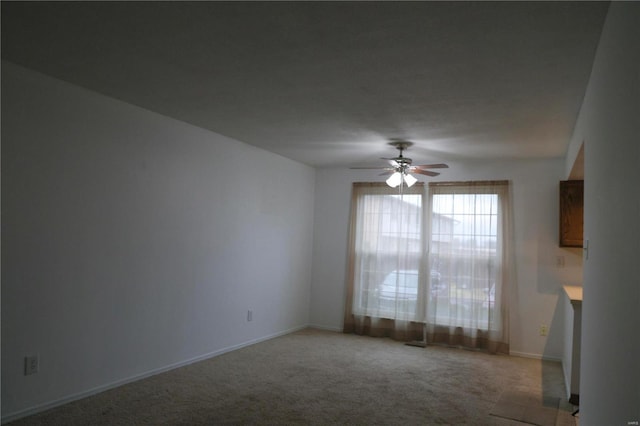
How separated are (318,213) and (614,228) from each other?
17.6ft

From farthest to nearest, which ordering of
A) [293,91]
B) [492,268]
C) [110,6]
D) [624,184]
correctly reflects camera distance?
[492,268] → [293,91] → [110,6] → [624,184]

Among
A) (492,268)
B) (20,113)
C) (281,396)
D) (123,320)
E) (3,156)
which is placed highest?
(20,113)

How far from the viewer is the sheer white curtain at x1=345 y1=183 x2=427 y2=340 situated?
641cm

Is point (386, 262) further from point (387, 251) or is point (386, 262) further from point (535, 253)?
point (535, 253)

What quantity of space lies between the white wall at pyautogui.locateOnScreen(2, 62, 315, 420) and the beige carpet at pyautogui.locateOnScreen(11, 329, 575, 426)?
294 mm

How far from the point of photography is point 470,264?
6.08 meters

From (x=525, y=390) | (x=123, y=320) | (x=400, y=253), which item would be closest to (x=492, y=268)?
(x=400, y=253)

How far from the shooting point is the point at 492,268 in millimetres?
5973

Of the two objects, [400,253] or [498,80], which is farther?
[400,253]

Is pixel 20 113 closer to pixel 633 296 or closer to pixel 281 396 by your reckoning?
pixel 281 396

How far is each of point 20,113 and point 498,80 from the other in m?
3.32

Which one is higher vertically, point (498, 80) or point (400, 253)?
point (498, 80)

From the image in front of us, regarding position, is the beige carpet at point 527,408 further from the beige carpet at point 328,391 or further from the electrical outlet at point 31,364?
the electrical outlet at point 31,364

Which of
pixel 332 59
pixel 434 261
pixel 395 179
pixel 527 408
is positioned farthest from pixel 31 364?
pixel 434 261
